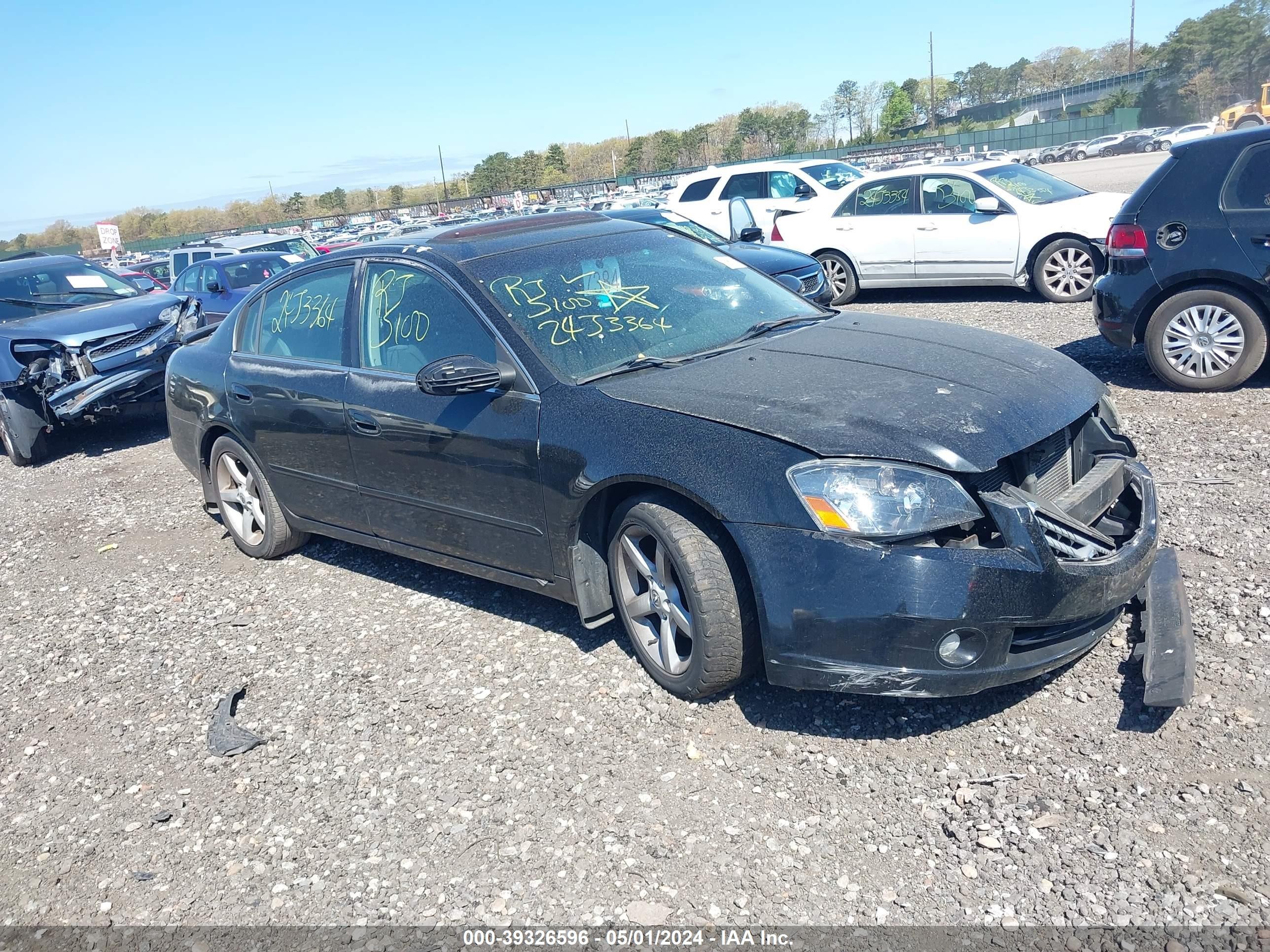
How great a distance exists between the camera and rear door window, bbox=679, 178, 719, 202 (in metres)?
16.0

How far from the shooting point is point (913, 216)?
38.4ft

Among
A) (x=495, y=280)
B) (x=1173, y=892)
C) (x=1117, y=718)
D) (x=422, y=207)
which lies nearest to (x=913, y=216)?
(x=495, y=280)

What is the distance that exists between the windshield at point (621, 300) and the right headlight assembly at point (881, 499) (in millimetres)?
1163

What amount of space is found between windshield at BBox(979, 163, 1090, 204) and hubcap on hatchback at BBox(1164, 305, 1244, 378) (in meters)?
4.51

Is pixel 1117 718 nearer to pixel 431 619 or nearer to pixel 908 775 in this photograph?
pixel 908 775

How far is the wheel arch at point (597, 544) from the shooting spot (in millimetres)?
3621

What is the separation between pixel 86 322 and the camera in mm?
9273

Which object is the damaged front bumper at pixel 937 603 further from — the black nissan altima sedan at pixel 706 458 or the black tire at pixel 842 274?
the black tire at pixel 842 274

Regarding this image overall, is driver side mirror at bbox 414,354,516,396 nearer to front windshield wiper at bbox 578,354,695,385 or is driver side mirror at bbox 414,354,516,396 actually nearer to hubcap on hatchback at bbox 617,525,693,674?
front windshield wiper at bbox 578,354,695,385

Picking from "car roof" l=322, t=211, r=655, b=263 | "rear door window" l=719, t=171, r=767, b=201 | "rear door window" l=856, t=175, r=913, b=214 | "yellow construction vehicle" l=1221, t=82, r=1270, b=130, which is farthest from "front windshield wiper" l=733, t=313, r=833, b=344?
"yellow construction vehicle" l=1221, t=82, r=1270, b=130

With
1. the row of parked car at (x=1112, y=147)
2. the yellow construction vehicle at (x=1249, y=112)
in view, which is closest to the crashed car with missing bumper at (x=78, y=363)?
the yellow construction vehicle at (x=1249, y=112)

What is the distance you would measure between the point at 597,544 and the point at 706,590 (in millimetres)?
651

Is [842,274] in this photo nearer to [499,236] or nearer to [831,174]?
[831,174]

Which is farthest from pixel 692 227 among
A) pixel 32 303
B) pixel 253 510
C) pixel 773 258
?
pixel 253 510
